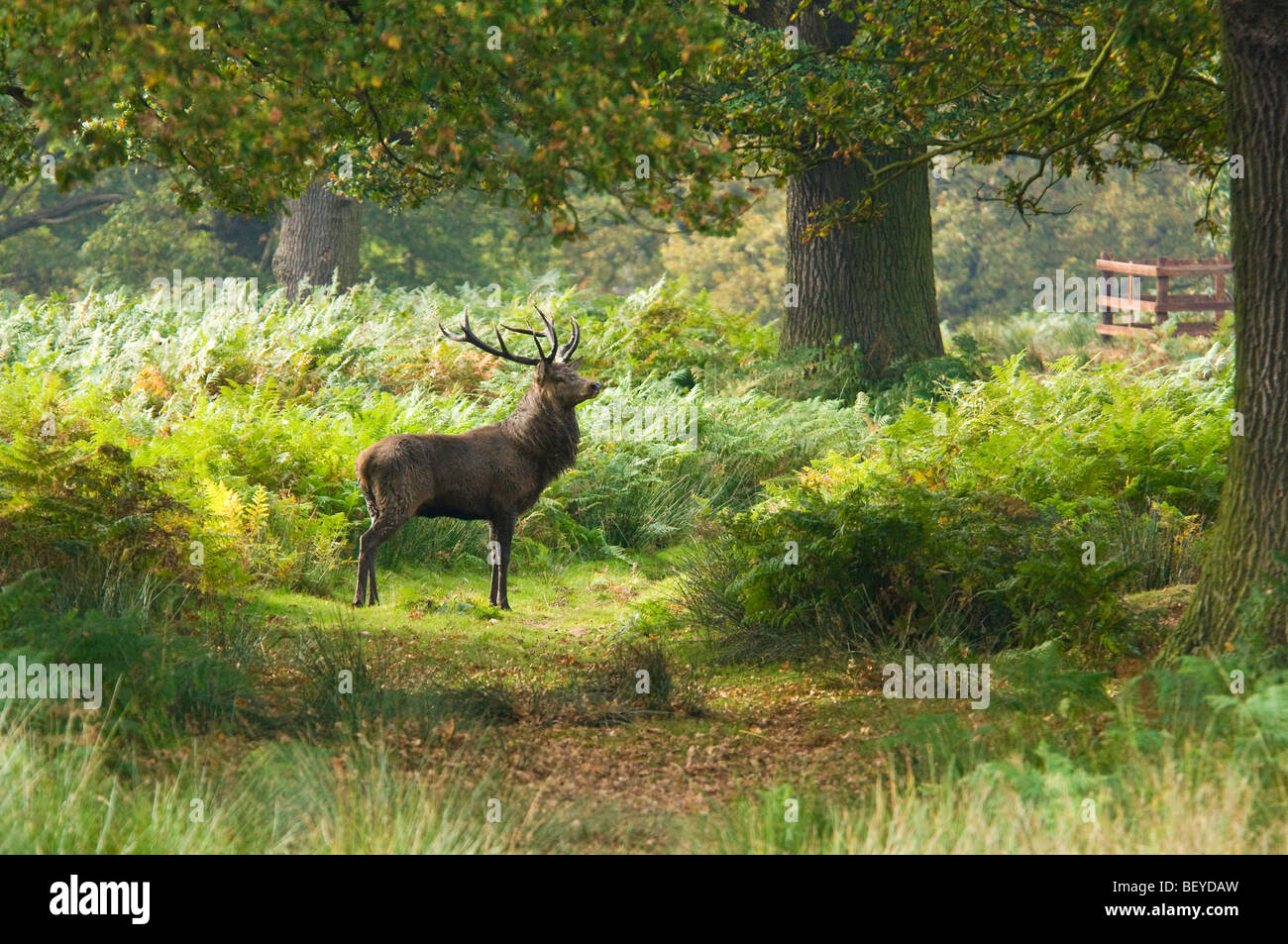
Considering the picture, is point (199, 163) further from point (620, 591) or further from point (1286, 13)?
point (1286, 13)

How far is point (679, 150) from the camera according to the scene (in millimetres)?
7770

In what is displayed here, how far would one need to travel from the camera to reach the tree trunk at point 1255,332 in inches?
266

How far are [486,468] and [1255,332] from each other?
535 centimetres

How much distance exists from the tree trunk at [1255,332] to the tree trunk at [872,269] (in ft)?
32.0

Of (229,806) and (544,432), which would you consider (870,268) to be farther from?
(229,806)

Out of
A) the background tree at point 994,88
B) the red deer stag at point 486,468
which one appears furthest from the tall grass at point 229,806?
the background tree at point 994,88

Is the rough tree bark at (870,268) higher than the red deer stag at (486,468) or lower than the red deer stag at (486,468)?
higher

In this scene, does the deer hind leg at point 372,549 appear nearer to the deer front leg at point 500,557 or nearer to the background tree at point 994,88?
the deer front leg at point 500,557

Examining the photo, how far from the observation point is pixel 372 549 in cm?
997

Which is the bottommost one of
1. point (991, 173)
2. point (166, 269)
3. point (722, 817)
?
point (722, 817)

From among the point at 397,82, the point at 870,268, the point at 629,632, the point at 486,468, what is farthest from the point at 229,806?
the point at 870,268

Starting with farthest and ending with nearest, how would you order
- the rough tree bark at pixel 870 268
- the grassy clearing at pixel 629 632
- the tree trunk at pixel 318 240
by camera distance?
the tree trunk at pixel 318 240
the rough tree bark at pixel 870 268
the grassy clearing at pixel 629 632
